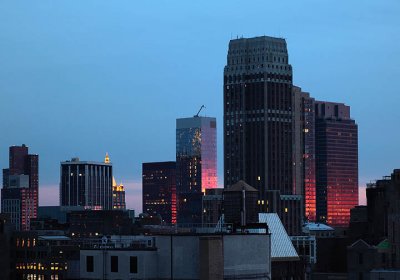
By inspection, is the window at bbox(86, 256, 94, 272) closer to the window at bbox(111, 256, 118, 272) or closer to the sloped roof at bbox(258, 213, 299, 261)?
the window at bbox(111, 256, 118, 272)

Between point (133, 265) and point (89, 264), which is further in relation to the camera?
point (89, 264)

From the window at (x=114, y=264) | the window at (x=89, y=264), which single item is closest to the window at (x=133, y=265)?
the window at (x=114, y=264)

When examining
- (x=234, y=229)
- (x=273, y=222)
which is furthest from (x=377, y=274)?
(x=234, y=229)

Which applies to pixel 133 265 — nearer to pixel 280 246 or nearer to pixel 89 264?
pixel 89 264

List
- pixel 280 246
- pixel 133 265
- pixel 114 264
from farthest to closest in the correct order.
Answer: pixel 280 246, pixel 114 264, pixel 133 265

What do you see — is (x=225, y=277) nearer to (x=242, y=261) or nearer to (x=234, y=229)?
(x=242, y=261)

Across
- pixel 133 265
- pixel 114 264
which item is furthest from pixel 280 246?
pixel 133 265

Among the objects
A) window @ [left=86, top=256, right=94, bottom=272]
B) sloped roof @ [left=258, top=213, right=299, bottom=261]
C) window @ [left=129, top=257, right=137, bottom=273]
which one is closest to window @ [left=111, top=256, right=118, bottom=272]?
window @ [left=129, top=257, right=137, bottom=273]

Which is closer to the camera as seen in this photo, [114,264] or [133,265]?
[133,265]

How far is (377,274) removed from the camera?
540ft

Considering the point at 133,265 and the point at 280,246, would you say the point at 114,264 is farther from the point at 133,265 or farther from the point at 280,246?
the point at 280,246

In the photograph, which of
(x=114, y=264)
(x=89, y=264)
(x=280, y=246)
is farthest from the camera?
(x=280, y=246)

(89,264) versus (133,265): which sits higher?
(133,265)

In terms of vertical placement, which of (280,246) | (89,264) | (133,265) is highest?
(280,246)
